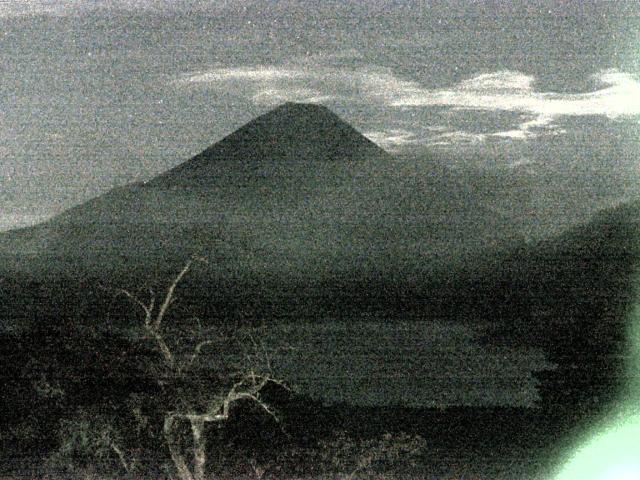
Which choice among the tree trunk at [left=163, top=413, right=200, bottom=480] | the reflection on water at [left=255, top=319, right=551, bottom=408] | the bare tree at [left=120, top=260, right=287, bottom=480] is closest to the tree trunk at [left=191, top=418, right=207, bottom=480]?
the bare tree at [left=120, top=260, right=287, bottom=480]

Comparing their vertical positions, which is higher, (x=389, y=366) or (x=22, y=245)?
(x=22, y=245)

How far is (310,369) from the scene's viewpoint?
7.64 m

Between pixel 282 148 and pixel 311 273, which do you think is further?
pixel 282 148

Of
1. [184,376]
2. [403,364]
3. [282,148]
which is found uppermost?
[282,148]

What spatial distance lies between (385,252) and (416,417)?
272 inches

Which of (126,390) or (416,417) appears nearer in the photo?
(126,390)

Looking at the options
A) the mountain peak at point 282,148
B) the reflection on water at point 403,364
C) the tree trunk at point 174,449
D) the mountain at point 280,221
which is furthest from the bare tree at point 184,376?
the mountain peak at point 282,148

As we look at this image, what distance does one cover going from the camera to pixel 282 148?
18.4 metres

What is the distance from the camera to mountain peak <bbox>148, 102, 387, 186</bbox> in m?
17.9

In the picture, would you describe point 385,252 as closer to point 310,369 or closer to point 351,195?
point 351,195

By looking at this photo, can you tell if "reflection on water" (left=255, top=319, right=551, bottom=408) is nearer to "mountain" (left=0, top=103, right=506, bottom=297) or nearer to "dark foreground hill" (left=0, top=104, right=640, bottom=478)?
"dark foreground hill" (left=0, top=104, right=640, bottom=478)

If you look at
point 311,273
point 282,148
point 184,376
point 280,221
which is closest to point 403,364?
point 311,273

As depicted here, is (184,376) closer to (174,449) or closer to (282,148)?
(174,449)

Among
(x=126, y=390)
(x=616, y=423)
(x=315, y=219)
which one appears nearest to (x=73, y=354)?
(x=126, y=390)
